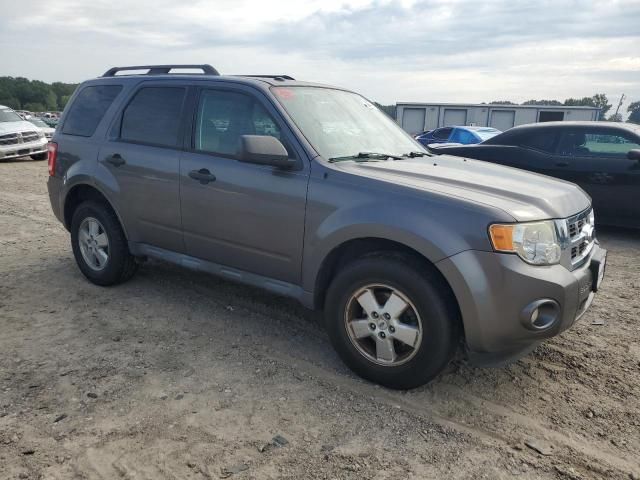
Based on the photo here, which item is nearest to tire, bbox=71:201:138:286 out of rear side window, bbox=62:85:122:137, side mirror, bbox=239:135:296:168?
rear side window, bbox=62:85:122:137

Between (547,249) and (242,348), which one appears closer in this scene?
(547,249)

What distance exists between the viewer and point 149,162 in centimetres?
424

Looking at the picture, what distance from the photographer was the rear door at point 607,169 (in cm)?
661

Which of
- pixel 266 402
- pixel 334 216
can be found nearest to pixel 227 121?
pixel 334 216

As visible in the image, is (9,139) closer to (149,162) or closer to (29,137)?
(29,137)

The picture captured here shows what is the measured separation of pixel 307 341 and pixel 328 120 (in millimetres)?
1619

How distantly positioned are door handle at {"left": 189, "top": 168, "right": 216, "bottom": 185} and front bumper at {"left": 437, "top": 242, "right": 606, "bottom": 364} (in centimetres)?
182

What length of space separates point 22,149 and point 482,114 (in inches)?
1031

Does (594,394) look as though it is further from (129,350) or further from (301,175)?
(129,350)

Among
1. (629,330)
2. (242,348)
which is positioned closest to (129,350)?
(242,348)

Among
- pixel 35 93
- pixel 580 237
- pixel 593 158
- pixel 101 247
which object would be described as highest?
pixel 35 93

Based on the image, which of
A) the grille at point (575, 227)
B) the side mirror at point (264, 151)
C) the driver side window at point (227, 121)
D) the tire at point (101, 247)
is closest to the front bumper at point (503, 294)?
the grille at point (575, 227)

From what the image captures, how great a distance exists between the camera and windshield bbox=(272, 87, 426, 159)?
3617 mm

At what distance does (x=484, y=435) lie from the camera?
9.17ft
